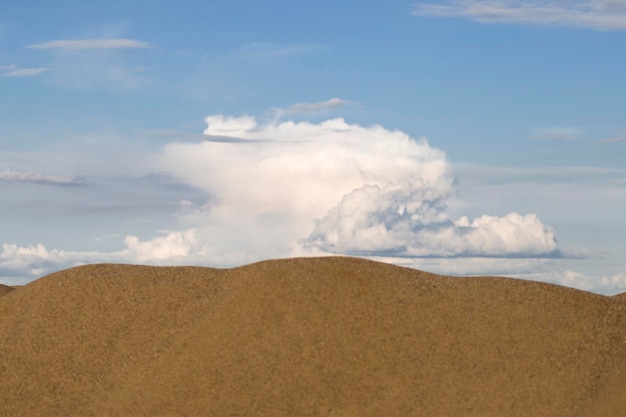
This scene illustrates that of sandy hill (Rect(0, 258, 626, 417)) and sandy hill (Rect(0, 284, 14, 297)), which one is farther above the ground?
sandy hill (Rect(0, 284, 14, 297))

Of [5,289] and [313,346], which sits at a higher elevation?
[5,289]

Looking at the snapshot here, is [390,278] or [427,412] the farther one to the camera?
[390,278]

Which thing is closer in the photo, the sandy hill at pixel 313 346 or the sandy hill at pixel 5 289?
the sandy hill at pixel 313 346

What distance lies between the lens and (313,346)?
24609 millimetres

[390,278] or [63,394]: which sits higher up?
[390,278]

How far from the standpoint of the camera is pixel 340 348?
2459 centimetres

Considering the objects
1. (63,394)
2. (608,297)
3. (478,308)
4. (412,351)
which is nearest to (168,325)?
(63,394)

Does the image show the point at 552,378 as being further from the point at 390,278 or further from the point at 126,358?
the point at 126,358

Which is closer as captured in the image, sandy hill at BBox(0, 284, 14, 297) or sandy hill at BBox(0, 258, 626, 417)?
sandy hill at BBox(0, 258, 626, 417)

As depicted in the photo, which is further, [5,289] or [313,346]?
[5,289]

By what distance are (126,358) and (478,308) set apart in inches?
427

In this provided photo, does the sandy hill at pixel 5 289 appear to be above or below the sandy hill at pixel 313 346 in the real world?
above

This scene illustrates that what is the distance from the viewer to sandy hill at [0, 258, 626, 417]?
23.2 m

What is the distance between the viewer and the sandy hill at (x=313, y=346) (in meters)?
23.2
